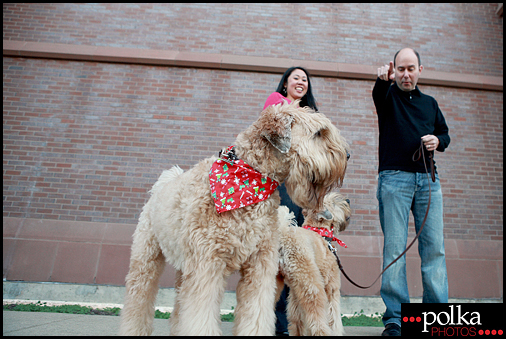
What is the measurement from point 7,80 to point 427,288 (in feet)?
27.1

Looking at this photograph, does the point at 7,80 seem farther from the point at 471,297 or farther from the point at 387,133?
the point at 471,297

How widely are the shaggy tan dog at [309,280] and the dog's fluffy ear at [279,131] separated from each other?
1.26 m

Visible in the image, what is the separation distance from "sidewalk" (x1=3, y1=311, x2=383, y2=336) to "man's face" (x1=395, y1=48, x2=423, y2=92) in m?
2.96

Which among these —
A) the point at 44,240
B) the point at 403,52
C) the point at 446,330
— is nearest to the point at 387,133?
the point at 403,52

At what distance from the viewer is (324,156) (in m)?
2.42

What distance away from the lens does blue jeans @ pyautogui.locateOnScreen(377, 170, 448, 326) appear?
320 cm

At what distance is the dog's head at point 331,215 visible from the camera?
3685 millimetres

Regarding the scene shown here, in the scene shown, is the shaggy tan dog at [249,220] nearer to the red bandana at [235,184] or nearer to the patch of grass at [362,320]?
the red bandana at [235,184]

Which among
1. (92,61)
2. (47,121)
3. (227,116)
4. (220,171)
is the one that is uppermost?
(92,61)

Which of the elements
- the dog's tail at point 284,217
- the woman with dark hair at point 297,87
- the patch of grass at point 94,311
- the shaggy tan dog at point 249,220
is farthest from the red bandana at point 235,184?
the patch of grass at point 94,311

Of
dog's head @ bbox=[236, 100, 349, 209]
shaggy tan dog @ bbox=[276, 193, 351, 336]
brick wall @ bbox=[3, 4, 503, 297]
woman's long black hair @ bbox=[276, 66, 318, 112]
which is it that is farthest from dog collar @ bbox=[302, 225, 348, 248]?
brick wall @ bbox=[3, 4, 503, 297]

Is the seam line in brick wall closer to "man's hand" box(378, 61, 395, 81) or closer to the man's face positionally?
the man's face

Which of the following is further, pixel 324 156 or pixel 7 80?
pixel 7 80

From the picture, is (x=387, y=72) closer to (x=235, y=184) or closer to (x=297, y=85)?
(x=297, y=85)
